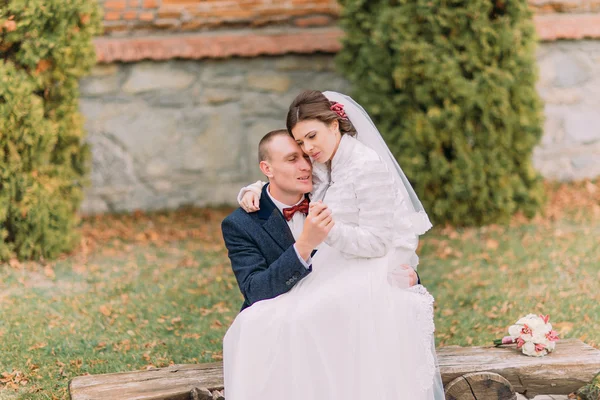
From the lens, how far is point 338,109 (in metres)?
3.72

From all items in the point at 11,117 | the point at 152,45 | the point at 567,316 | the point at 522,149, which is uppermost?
the point at 152,45

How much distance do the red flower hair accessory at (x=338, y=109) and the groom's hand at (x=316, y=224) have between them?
514 millimetres

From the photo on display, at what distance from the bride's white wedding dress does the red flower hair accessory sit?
0.15 meters

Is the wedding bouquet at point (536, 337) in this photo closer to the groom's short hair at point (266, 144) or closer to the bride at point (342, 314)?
the bride at point (342, 314)

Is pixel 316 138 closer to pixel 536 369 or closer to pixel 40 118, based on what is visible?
pixel 536 369

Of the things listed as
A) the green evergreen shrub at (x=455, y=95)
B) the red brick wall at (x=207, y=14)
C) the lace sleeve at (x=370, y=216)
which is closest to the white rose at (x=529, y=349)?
the lace sleeve at (x=370, y=216)

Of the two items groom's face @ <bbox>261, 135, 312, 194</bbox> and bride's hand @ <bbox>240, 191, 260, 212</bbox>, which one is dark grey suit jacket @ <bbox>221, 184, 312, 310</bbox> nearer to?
bride's hand @ <bbox>240, 191, 260, 212</bbox>

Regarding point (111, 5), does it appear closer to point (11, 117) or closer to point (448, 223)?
point (11, 117)

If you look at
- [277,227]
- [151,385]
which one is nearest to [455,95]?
[277,227]

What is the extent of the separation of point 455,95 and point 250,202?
390cm

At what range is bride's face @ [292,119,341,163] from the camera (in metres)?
3.62

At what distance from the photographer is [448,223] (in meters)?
7.55

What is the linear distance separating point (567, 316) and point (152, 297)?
9.67 feet

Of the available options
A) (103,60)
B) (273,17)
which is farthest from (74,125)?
(273,17)
